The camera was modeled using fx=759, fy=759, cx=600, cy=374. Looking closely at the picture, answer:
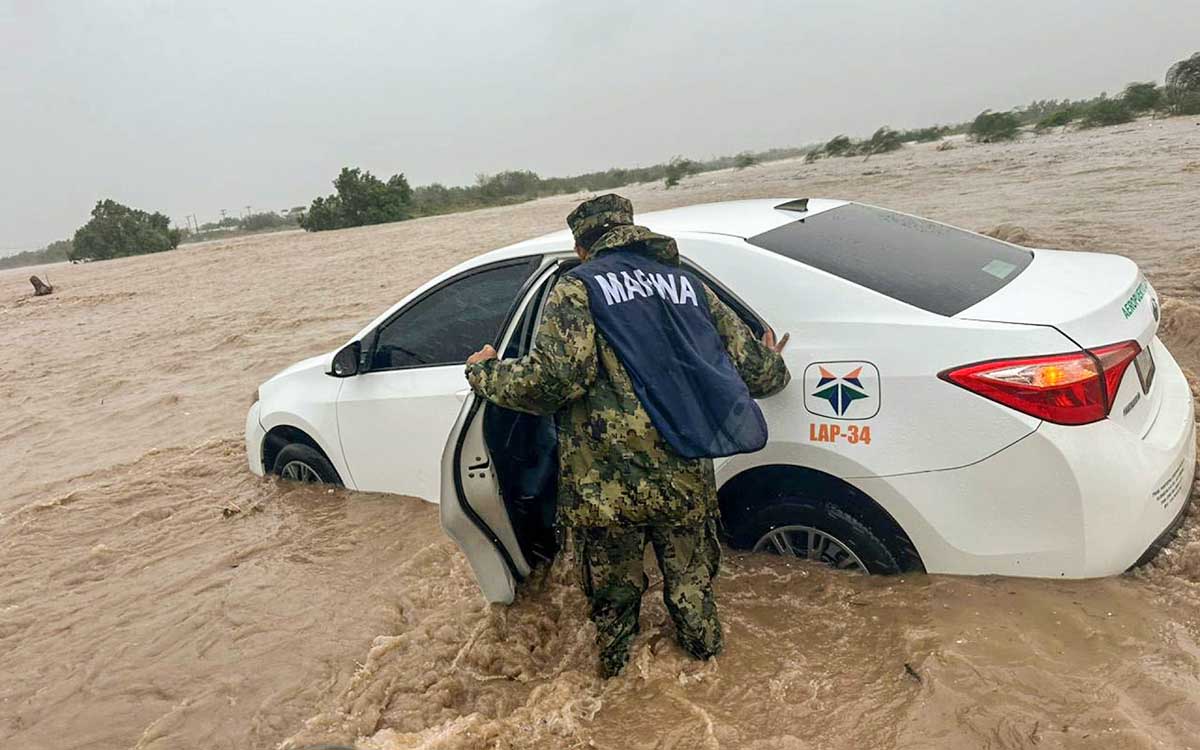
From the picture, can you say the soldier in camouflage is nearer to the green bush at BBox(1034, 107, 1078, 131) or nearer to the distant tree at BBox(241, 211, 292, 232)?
the green bush at BBox(1034, 107, 1078, 131)

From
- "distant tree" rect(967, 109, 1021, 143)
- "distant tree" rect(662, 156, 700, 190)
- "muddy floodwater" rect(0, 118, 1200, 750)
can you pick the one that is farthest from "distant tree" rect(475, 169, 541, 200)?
"muddy floodwater" rect(0, 118, 1200, 750)

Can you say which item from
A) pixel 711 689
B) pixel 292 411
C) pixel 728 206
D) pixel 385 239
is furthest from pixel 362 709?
pixel 385 239

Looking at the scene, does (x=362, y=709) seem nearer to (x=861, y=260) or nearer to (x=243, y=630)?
(x=243, y=630)

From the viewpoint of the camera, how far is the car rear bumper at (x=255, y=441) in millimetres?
4661

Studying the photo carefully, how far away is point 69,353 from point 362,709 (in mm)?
11051

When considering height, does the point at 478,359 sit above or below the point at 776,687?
above

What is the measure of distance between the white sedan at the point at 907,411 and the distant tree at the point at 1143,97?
35837 mm

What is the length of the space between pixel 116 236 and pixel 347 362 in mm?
47604

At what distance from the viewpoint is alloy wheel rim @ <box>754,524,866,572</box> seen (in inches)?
107

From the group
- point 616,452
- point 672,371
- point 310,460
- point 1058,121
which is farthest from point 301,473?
point 1058,121

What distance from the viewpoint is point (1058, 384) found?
223 cm

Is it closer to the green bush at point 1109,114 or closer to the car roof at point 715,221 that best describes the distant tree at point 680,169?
the green bush at point 1109,114

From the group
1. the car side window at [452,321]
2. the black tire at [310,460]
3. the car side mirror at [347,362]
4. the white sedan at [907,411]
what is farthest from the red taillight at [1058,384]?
the black tire at [310,460]

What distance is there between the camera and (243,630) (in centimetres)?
358
